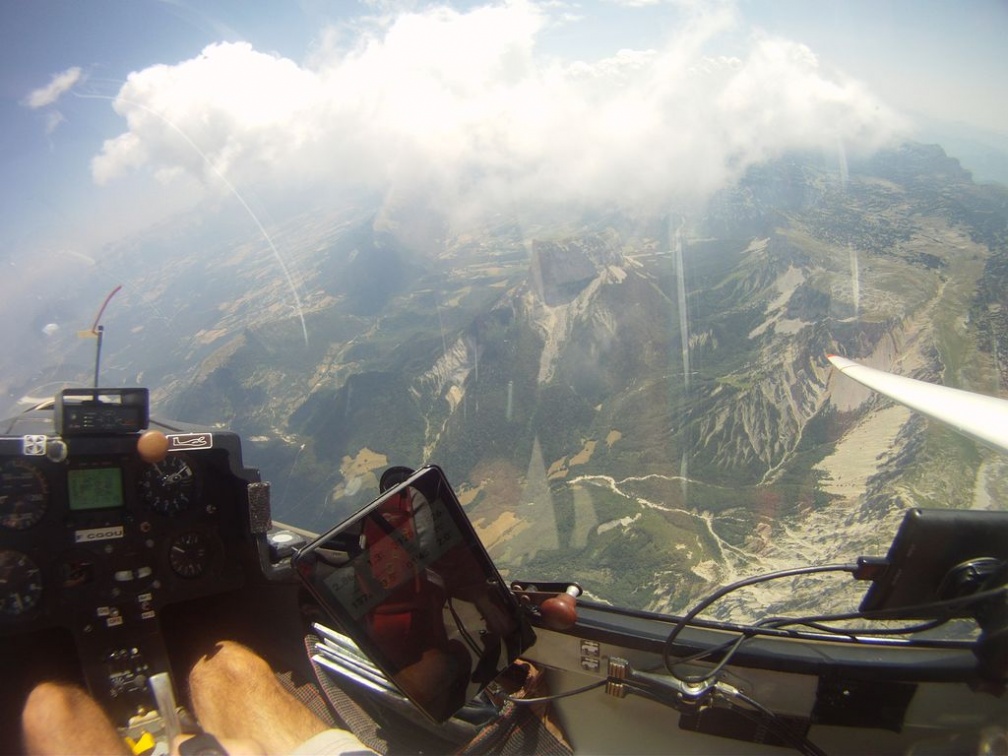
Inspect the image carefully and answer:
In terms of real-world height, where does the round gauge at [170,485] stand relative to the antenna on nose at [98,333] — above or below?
below

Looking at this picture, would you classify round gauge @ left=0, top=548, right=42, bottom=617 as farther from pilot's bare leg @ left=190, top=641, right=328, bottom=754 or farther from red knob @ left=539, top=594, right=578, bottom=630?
red knob @ left=539, top=594, right=578, bottom=630

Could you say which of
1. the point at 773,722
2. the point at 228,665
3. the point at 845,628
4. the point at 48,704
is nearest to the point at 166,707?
the point at 228,665

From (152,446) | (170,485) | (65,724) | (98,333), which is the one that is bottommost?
(65,724)

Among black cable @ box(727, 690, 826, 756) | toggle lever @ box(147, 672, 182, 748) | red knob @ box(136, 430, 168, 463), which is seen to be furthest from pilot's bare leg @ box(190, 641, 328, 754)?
black cable @ box(727, 690, 826, 756)

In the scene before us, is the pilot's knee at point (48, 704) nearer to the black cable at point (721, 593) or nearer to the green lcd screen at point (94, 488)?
the green lcd screen at point (94, 488)

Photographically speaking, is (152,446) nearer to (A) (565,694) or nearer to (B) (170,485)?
(B) (170,485)

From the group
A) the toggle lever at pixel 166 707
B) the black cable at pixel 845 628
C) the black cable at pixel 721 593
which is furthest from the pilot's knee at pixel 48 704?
the black cable at pixel 845 628
